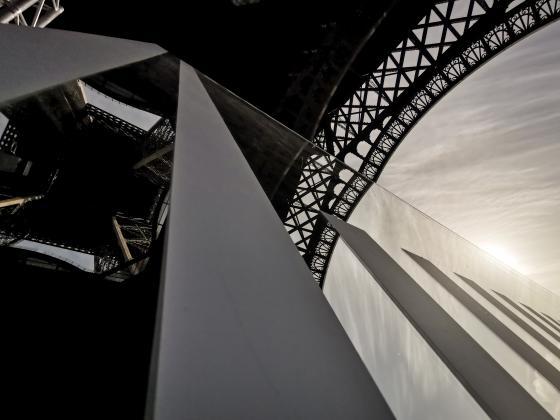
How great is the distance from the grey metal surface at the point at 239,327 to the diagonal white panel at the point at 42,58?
68 cm

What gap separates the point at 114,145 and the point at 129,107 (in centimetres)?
164

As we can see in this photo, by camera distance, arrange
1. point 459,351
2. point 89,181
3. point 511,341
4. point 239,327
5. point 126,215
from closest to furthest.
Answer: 1. point 239,327
2. point 459,351
3. point 511,341
4. point 89,181
5. point 126,215

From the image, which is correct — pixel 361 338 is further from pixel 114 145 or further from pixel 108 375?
pixel 114 145

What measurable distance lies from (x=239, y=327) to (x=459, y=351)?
134 centimetres

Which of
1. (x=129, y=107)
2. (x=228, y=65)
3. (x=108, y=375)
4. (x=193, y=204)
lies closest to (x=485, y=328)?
(x=193, y=204)

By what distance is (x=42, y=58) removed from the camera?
4.25 feet

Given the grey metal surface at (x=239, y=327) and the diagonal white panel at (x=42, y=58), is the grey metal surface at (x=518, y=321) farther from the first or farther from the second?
the diagonal white panel at (x=42, y=58)

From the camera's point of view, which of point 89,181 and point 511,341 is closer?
point 511,341

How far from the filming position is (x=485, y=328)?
203cm

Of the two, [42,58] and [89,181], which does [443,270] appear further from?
[89,181]

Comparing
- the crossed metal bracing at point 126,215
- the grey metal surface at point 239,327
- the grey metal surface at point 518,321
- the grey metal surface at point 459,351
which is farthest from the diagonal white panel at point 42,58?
the crossed metal bracing at point 126,215

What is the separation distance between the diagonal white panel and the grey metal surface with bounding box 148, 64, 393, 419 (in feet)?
2.22

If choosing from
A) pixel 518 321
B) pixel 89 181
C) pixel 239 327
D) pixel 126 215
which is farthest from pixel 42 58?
pixel 126 215

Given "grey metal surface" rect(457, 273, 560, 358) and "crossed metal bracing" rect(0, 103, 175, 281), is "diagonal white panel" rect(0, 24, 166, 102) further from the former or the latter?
"crossed metal bracing" rect(0, 103, 175, 281)
